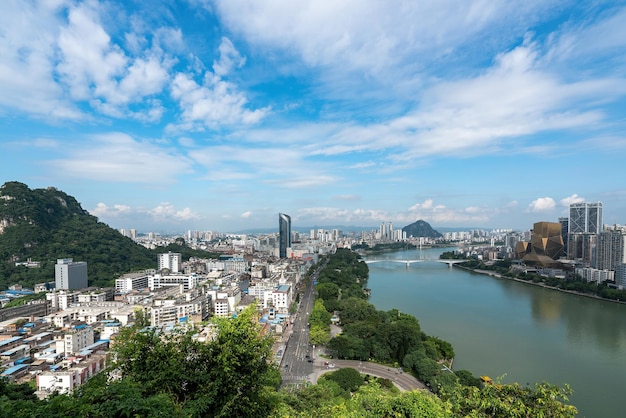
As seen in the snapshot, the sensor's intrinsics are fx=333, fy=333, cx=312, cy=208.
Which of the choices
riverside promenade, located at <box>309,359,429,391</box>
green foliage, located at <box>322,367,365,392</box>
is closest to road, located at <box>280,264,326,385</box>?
riverside promenade, located at <box>309,359,429,391</box>

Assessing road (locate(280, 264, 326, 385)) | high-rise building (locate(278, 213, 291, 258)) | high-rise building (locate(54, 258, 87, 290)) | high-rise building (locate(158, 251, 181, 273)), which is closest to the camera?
road (locate(280, 264, 326, 385))

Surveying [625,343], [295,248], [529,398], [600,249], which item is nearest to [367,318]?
[625,343]

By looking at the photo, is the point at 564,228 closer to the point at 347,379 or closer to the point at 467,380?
the point at 467,380

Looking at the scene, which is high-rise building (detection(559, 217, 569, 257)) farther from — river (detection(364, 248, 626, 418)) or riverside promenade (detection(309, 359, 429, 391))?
riverside promenade (detection(309, 359, 429, 391))

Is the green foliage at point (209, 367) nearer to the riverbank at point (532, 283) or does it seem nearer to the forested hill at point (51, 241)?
the forested hill at point (51, 241)

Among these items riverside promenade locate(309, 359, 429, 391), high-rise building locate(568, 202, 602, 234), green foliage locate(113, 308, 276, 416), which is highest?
high-rise building locate(568, 202, 602, 234)
